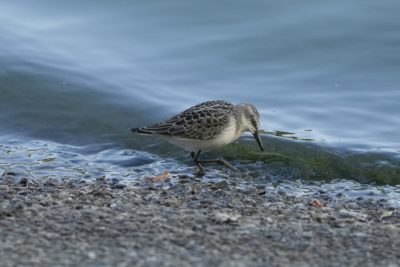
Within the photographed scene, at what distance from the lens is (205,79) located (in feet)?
53.5

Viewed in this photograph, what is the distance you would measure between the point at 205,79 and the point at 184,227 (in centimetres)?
815

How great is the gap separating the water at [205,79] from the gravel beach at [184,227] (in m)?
1.51

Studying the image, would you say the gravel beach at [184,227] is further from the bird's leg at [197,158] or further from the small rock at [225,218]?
the bird's leg at [197,158]

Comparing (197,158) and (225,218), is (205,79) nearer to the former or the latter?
(197,158)

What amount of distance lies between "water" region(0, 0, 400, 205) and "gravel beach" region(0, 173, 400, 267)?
4.94ft

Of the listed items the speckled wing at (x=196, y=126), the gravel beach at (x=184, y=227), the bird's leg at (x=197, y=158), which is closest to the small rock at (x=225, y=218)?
the gravel beach at (x=184, y=227)

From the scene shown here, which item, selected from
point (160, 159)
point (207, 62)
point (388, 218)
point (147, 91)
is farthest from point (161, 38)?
point (388, 218)

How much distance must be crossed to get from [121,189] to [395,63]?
7.79 m

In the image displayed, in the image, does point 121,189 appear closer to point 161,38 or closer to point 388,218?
point 388,218

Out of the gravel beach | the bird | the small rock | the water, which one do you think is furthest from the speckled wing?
the small rock

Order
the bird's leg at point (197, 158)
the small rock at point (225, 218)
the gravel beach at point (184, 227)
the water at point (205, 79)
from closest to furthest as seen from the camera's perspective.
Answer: the gravel beach at point (184, 227) → the small rock at point (225, 218) → the bird's leg at point (197, 158) → the water at point (205, 79)

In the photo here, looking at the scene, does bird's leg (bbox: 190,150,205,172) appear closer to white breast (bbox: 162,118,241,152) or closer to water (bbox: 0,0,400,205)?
white breast (bbox: 162,118,241,152)

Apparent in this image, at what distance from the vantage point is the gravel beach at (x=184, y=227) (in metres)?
7.51

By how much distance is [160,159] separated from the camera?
41.1 feet
